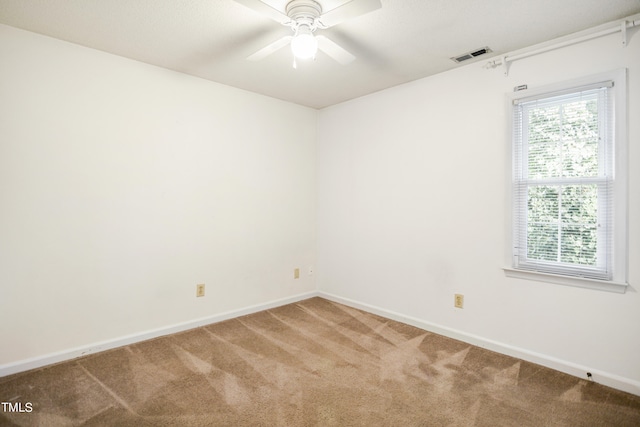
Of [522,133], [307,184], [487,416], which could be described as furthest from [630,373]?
[307,184]

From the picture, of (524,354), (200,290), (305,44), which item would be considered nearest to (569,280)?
(524,354)

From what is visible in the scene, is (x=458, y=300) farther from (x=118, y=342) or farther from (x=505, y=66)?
(x=118, y=342)

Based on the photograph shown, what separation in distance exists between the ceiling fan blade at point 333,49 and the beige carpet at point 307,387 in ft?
7.26

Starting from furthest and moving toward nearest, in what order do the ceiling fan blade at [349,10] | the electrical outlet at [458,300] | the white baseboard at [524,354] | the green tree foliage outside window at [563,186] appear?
the electrical outlet at [458,300] < the green tree foliage outside window at [563,186] < the white baseboard at [524,354] < the ceiling fan blade at [349,10]

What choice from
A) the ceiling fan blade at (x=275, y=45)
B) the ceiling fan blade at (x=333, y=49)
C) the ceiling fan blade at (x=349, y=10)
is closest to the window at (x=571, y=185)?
the ceiling fan blade at (x=333, y=49)

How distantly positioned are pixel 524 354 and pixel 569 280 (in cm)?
67

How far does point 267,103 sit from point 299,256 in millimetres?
1872

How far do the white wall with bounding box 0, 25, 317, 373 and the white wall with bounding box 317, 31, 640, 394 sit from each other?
0.86 metres

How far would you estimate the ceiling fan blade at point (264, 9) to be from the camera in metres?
1.66

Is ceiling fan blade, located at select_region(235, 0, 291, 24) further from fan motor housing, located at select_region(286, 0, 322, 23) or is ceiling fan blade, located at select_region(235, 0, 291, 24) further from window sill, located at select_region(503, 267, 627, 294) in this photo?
window sill, located at select_region(503, 267, 627, 294)

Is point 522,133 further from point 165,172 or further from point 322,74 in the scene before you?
point 165,172

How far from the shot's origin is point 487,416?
191cm

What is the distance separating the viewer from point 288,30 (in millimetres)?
2355

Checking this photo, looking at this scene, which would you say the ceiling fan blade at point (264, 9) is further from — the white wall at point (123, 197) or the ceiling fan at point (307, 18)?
the white wall at point (123, 197)
